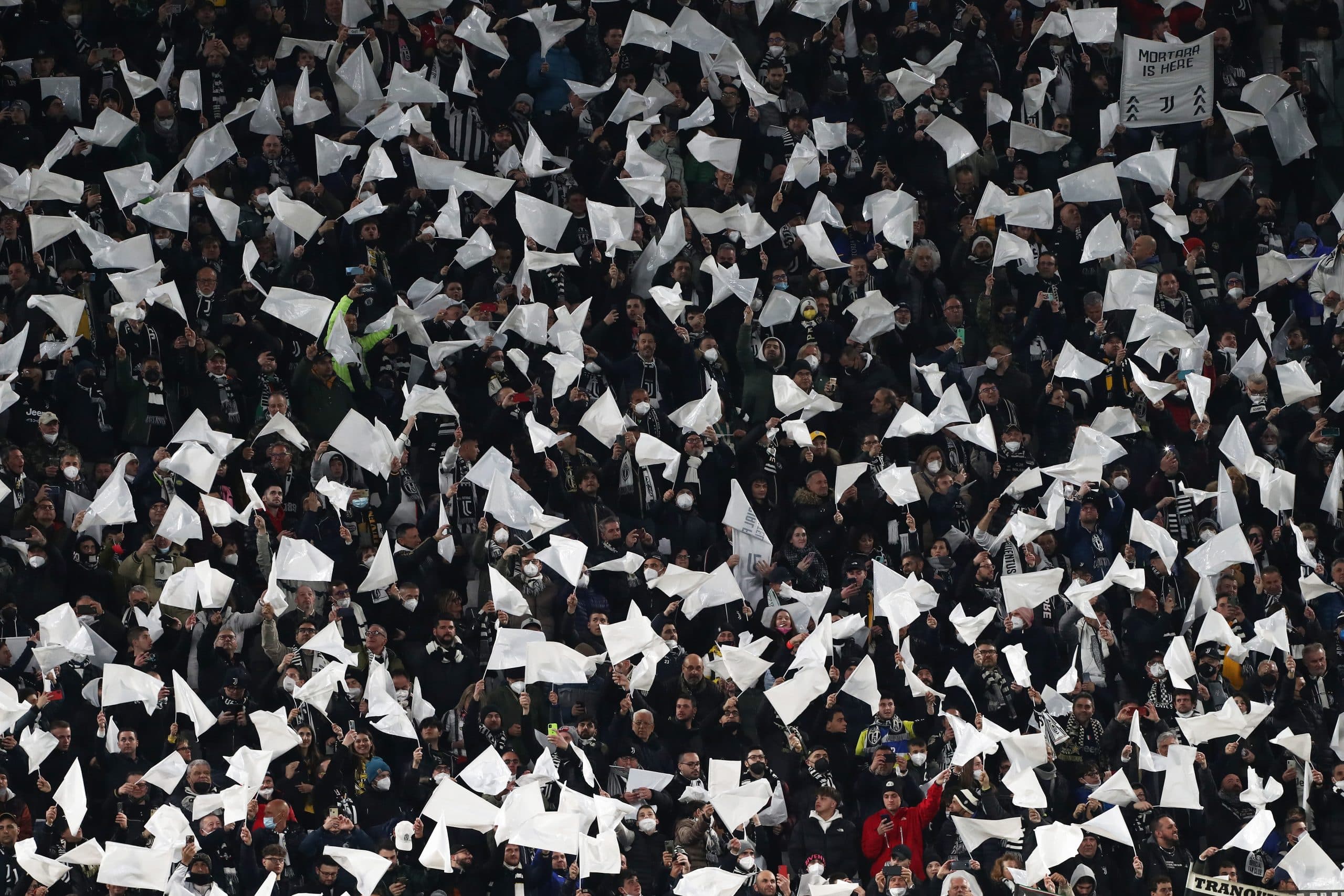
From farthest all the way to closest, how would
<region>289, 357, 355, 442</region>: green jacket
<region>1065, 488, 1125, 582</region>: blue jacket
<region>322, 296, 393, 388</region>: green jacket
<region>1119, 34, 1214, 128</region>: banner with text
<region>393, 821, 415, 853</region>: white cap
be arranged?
<region>1119, 34, 1214, 128</region>: banner with text, <region>322, 296, 393, 388</region>: green jacket, <region>289, 357, 355, 442</region>: green jacket, <region>1065, 488, 1125, 582</region>: blue jacket, <region>393, 821, 415, 853</region>: white cap

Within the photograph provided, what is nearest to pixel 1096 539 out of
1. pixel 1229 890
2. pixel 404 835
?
pixel 1229 890

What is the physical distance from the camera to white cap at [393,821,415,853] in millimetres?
13961

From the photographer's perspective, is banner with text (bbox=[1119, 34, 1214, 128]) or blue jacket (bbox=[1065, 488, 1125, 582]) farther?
banner with text (bbox=[1119, 34, 1214, 128])

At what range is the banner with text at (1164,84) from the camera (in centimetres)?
1888

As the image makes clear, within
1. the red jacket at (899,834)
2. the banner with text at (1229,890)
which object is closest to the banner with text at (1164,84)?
the red jacket at (899,834)

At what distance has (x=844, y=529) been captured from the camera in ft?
53.3

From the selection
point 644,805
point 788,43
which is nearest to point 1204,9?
point 788,43

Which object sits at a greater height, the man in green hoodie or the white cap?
the man in green hoodie

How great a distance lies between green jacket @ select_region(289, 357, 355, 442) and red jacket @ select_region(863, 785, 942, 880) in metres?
4.83

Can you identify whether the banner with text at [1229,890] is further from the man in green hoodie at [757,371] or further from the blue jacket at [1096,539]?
the man in green hoodie at [757,371]

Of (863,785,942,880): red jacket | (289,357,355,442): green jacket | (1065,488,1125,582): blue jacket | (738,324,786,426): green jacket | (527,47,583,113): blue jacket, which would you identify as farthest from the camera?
(527,47,583,113): blue jacket

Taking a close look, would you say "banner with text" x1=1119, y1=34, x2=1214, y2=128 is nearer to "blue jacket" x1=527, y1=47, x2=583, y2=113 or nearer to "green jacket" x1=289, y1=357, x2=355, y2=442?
"blue jacket" x1=527, y1=47, x2=583, y2=113

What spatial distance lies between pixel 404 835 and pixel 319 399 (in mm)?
3888

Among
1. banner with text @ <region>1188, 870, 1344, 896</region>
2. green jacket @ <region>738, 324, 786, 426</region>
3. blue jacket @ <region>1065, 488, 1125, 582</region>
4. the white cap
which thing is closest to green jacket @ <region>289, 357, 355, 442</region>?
green jacket @ <region>738, 324, 786, 426</region>
